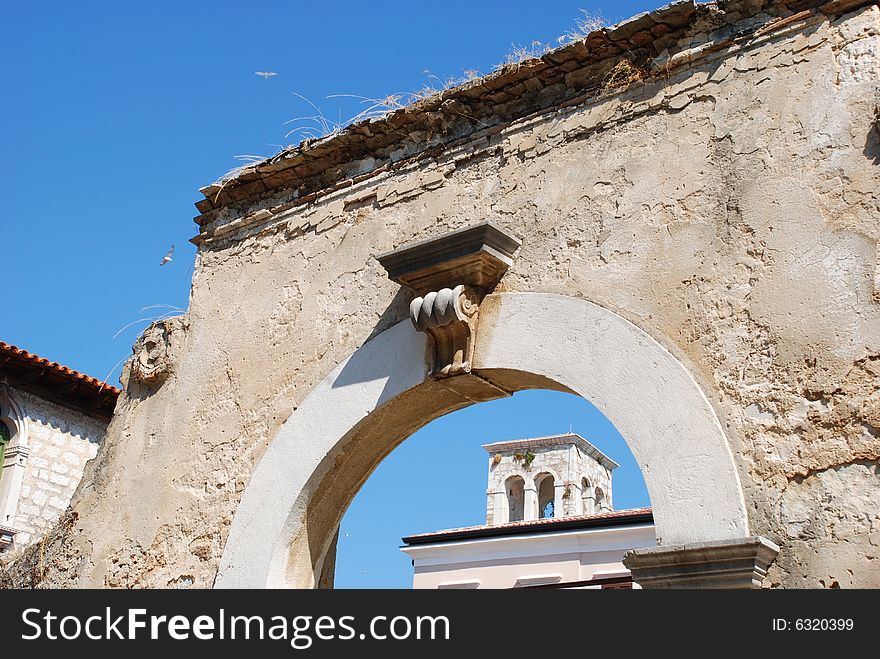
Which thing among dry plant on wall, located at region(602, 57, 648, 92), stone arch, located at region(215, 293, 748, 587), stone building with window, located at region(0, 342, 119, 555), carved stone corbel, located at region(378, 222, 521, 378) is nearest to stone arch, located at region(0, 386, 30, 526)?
stone building with window, located at region(0, 342, 119, 555)

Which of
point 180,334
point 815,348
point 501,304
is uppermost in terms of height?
point 180,334

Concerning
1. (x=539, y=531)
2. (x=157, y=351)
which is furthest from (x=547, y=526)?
(x=157, y=351)

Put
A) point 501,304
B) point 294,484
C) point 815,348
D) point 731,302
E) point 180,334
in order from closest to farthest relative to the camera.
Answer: point 815,348, point 731,302, point 501,304, point 294,484, point 180,334

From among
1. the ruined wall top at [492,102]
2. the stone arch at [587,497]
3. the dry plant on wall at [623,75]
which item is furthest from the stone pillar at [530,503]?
the dry plant on wall at [623,75]

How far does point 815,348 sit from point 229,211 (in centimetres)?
354

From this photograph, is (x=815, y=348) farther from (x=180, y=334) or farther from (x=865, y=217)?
(x=180, y=334)

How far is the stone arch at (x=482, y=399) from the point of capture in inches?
150

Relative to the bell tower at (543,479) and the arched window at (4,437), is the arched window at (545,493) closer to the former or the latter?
the bell tower at (543,479)

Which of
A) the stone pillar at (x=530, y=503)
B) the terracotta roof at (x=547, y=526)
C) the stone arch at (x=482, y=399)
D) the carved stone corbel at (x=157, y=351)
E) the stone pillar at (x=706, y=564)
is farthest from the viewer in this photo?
the stone pillar at (x=530, y=503)

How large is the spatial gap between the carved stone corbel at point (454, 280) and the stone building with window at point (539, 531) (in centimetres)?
1024

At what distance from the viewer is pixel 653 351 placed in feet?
13.5

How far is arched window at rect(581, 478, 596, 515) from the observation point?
2248 cm

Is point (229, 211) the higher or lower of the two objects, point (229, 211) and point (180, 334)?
the higher

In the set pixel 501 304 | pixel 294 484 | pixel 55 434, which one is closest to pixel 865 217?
pixel 501 304
